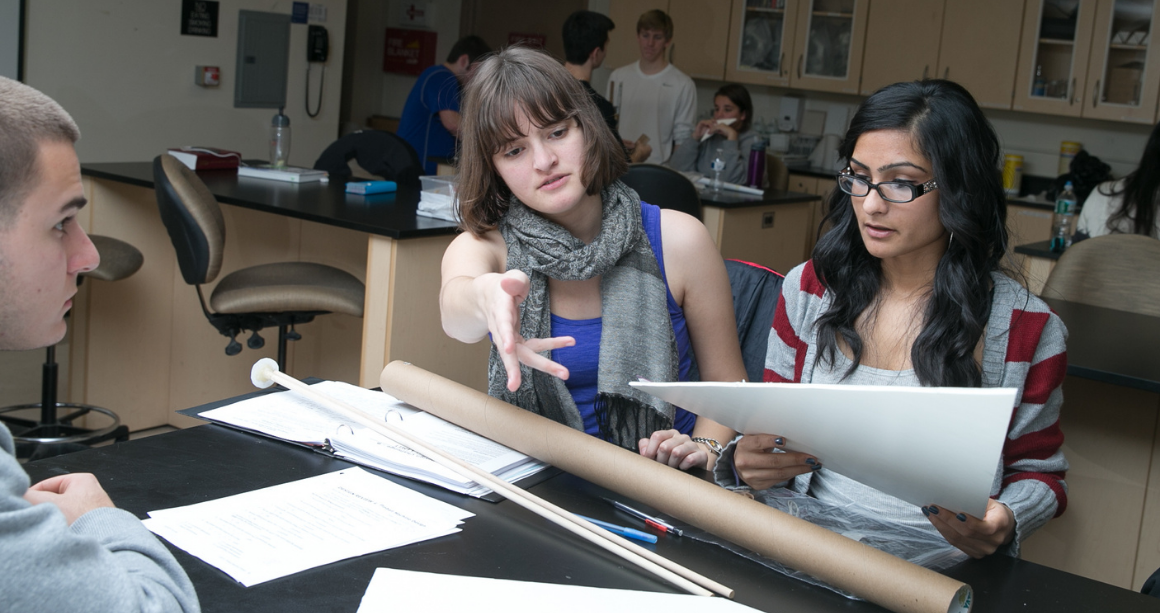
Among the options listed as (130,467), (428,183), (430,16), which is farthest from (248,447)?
(430,16)

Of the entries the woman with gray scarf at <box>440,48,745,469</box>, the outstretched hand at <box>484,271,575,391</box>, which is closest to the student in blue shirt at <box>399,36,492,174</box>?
the woman with gray scarf at <box>440,48,745,469</box>

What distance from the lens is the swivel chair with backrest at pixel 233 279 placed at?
268cm

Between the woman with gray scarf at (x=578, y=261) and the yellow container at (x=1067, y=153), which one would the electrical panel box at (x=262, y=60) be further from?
the yellow container at (x=1067, y=153)

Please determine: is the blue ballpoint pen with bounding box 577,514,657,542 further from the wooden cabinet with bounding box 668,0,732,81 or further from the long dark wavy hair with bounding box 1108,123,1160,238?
the wooden cabinet with bounding box 668,0,732,81

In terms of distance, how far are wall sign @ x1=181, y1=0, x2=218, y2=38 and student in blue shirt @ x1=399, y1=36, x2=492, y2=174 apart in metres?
1.24

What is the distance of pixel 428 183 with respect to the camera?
10.2ft

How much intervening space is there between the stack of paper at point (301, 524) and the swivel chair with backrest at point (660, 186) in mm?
2658

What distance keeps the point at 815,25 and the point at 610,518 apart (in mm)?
5621

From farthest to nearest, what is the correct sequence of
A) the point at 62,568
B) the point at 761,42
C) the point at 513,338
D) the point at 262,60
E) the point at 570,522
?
the point at 761,42 → the point at 262,60 → the point at 513,338 → the point at 570,522 → the point at 62,568

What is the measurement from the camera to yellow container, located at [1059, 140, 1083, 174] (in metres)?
5.50

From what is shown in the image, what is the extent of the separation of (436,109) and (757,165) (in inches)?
63.8

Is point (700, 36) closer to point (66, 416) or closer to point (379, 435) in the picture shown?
point (66, 416)

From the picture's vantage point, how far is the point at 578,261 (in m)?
1.49

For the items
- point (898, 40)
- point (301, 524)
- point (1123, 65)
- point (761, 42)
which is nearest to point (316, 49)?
point (761, 42)
